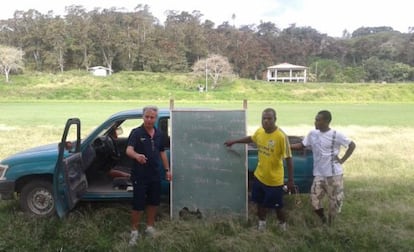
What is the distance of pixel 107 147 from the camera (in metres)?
6.38

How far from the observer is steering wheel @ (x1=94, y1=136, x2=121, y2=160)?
6.27 m

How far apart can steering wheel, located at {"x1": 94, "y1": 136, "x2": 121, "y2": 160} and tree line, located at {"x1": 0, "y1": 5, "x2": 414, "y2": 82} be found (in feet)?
284

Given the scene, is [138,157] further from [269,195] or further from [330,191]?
[330,191]

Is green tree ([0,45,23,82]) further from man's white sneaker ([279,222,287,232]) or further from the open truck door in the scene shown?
man's white sneaker ([279,222,287,232])

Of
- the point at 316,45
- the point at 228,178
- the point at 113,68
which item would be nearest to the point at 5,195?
the point at 228,178

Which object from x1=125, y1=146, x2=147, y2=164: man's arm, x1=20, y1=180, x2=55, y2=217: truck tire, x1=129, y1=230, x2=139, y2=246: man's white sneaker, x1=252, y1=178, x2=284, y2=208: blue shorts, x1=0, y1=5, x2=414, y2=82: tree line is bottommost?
x1=129, y1=230, x2=139, y2=246: man's white sneaker

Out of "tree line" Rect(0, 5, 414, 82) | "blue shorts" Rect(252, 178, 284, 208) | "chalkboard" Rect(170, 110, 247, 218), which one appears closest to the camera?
"blue shorts" Rect(252, 178, 284, 208)

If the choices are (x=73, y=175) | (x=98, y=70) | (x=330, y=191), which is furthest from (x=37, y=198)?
(x=98, y=70)

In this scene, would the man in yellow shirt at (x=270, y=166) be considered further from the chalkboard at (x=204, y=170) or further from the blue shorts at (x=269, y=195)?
the chalkboard at (x=204, y=170)

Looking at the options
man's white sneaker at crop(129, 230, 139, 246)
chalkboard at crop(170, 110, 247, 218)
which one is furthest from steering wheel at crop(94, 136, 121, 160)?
man's white sneaker at crop(129, 230, 139, 246)

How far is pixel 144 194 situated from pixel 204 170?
937 mm

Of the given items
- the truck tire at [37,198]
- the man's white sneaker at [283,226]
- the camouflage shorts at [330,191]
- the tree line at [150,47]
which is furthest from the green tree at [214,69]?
the man's white sneaker at [283,226]

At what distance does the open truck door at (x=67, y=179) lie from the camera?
4.85 meters

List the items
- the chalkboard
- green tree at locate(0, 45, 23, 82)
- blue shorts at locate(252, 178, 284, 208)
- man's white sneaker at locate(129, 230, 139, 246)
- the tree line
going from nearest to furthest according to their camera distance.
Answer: man's white sneaker at locate(129, 230, 139, 246) < blue shorts at locate(252, 178, 284, 208) < the chalkboard < green tree at locate(0, 45, 23, 82) < the tree line
